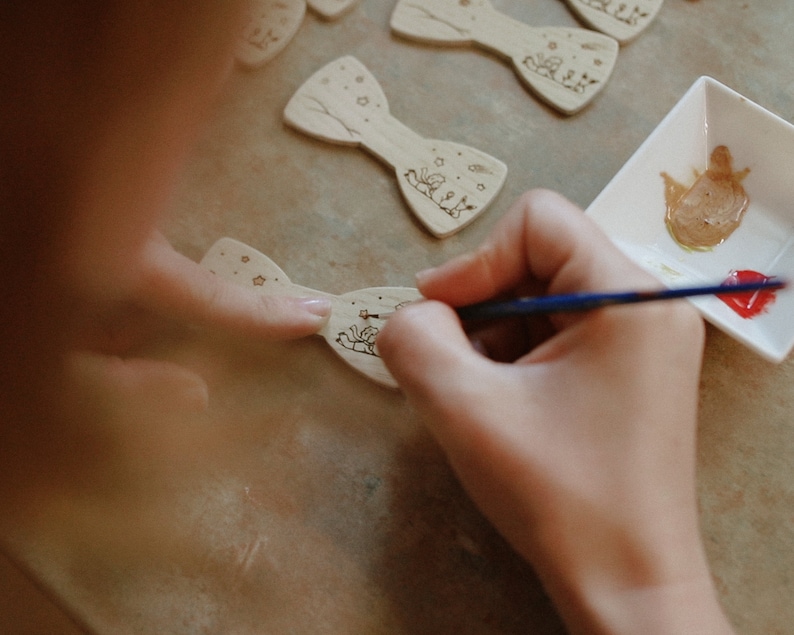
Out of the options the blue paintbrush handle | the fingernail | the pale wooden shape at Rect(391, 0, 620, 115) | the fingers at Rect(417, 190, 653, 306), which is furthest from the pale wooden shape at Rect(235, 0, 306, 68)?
the blue paintbrush handle

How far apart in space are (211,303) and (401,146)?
1.26ft

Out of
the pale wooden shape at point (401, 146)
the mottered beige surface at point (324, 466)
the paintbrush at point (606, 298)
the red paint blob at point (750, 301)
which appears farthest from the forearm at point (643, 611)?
the pale wooden shape at point (401, 146)

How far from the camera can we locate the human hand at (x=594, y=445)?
58 centimetres

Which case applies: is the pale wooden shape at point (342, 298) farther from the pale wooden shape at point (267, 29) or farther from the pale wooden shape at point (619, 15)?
the pale wooden shape at point (619, 15)

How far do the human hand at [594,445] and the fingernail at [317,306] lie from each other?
238mm

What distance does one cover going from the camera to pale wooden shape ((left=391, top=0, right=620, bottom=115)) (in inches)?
40.5

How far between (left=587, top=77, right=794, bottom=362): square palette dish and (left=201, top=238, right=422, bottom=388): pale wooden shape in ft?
1.11

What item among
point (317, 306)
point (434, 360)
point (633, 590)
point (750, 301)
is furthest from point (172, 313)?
point (750, 301)

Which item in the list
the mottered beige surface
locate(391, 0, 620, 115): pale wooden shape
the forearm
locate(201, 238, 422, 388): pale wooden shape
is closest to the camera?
the forearm

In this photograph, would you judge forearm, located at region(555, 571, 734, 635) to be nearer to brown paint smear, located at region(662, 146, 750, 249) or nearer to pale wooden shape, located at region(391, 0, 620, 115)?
brown paint smear, located at region(662, 146, 750, 249)

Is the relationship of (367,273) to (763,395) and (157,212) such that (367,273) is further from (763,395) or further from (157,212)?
(763,395)

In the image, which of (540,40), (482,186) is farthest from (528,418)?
(540,40)

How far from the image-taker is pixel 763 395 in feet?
2.78

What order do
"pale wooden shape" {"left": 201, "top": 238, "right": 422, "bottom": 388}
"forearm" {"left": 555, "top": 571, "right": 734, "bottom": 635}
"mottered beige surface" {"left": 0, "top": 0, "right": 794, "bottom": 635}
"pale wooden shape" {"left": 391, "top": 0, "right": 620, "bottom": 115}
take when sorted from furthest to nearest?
"pale wooden shape" {"left": 391, "top": 0, "right": 620, "bottom": 115}, "pale wooden shape" {"left": 201, "top": 238, "right": 422, "bottom": 388}, "mottered beige surface" {"left": 0, "top": 0, "right": 794, "bottom": 635}, "forearm" {"left": 555, "top": 571, "right": 734, "bottom": 635}
